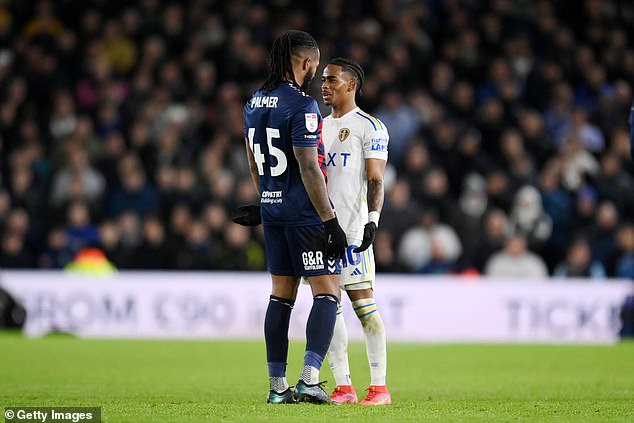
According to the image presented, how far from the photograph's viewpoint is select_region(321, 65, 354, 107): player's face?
813cm

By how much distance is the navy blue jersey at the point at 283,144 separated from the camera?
7527mm

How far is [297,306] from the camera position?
15.8 m

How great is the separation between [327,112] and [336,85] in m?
7.80

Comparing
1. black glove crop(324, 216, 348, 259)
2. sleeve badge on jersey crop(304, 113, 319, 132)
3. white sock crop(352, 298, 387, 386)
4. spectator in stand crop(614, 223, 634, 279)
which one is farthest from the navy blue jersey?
spectator in stand crop(614, 223, 634, 279)

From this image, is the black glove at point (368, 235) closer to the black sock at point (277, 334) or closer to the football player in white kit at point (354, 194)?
the football player in white kit at point (354, 194)

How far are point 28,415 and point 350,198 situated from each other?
2705mm

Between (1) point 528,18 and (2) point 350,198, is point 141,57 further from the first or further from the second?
(2) point 350,198

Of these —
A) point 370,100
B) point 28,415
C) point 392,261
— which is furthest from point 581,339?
point 28,415

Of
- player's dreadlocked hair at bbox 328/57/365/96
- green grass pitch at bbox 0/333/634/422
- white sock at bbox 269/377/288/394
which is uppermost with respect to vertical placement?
player's dreadlocked hair at bbox 328/57/365/96

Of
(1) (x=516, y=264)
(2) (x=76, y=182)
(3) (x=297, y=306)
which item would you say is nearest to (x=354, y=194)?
(3) (x=297, y=306)

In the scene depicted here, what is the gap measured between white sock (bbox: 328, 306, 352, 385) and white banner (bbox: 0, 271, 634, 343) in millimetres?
7394

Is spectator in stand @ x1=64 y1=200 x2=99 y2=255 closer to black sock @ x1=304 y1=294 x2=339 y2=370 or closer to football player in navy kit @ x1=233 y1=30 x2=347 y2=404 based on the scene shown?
football player in navy kit @ x1=233 y1=30 x2=347 y2=404

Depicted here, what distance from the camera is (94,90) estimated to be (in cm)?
1934

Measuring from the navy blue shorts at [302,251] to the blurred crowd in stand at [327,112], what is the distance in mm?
9042
